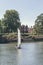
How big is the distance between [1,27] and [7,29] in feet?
29.2

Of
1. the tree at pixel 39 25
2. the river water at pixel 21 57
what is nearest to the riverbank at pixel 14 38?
the tree at pixel 39 25

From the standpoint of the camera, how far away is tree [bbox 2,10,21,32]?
472ft

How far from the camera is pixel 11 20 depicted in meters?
146

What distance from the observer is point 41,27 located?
14262cm

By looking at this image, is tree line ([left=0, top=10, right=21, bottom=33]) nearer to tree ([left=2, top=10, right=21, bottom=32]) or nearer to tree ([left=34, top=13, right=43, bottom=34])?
tree ([left=2, top=10, right=21, bottom=32])

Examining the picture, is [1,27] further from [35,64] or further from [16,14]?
[35,64]

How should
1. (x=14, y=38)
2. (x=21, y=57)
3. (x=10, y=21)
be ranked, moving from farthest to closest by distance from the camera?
(x=10, y=21)
(x=14, y=38)
(x=21, y=57)

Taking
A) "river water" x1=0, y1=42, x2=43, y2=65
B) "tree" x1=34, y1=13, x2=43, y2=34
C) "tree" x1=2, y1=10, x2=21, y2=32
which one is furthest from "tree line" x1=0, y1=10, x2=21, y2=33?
"river water" x1=0, y1=42, x2=43, y2=65

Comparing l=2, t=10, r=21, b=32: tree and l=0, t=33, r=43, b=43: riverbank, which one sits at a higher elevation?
l=2, t=10, r=21, b=32: tree

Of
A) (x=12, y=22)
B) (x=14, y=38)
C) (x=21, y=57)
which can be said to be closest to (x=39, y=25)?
(x=12, y=22)

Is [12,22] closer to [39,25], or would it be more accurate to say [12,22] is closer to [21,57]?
[39,25]

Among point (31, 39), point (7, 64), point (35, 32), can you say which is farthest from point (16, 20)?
point (7, 64)

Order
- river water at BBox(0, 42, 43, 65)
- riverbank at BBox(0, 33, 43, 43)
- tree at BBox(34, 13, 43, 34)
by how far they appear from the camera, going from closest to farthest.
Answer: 1. river water at BBox(0, 42, 43, 65)
2. riverbank at BBox(0, 33, 43, 43)
3. tree at BBox(34, 13, 43, 34)

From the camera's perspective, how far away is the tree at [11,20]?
144 metres
